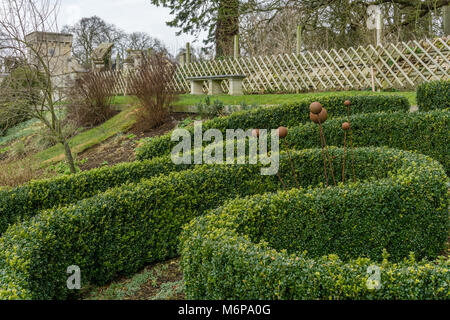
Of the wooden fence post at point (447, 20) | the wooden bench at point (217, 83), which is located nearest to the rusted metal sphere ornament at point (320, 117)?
the wooden bench at point (217, 83)

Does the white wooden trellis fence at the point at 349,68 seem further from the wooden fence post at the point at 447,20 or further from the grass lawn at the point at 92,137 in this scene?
the wooden fence post at the point at 447,20

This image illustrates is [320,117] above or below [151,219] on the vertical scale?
above

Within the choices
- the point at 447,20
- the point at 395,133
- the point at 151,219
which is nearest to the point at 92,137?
the point at 151,219

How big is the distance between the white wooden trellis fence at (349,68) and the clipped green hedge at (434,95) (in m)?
3.47

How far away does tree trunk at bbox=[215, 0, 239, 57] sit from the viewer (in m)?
13.7

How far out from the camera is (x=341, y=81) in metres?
9.86

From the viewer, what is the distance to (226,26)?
48.3ft

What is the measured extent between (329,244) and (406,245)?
2.15 ft

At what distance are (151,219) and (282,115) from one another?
3481mm

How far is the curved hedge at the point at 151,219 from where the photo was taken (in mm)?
3008

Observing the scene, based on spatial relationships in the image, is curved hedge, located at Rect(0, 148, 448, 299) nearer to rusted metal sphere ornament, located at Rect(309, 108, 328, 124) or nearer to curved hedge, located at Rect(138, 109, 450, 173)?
rusted metal sphere ornament, located at Rect(309, 108, 328, 124)

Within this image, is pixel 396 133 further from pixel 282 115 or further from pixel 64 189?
pixel 64 189
